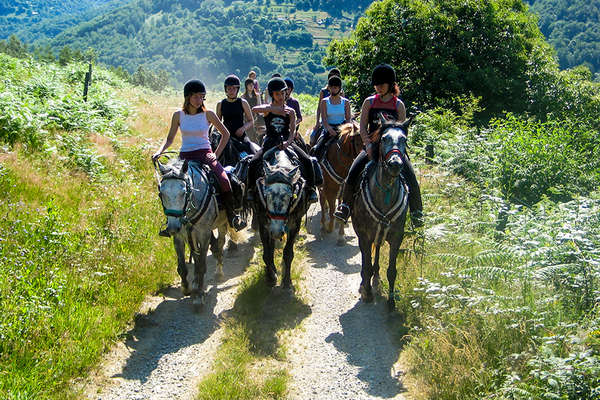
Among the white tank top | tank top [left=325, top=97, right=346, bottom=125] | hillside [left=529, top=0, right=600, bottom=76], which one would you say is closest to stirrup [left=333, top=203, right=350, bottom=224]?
the white tank top

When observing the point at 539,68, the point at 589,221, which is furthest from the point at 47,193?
the point at 539,68

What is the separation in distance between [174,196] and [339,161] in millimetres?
5508

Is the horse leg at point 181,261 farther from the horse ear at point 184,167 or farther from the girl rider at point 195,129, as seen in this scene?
the horse ear at point 184,167

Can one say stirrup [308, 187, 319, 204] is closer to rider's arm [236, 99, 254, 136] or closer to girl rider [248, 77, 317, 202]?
girl rider [248, 77, 317, 202]

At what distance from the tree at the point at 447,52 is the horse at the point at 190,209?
16502 millimetres

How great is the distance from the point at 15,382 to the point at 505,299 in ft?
20.1

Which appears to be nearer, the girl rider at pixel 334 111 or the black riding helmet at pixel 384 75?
the black riding helmet at pixel 384 75

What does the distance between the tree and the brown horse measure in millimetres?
11969

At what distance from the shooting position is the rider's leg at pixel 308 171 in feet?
30.6

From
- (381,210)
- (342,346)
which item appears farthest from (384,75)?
(342,346)

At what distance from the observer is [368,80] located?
920 inches

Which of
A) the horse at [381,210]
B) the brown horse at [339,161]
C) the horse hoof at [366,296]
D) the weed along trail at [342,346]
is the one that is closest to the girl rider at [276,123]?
the horse at [381,210]

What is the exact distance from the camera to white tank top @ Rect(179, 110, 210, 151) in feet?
27.2

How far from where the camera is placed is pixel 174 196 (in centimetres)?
695
